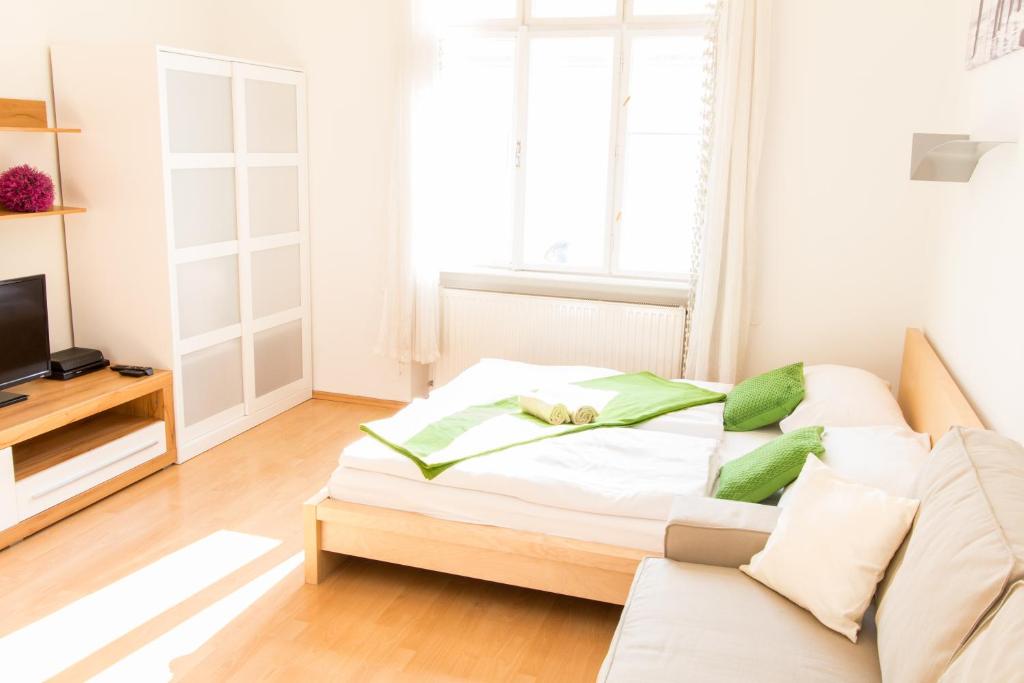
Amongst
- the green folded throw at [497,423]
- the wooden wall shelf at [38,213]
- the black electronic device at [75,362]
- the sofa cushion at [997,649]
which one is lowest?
the green folded throw at [497,423]

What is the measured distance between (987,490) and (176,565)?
2.71m

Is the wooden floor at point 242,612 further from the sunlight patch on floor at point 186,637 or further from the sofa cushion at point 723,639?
the sofa cushion at point 723,639

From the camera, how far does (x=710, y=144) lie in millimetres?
4270

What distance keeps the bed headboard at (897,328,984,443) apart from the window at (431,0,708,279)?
1.28 metres

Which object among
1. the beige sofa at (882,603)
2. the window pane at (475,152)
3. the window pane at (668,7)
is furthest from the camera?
the window pane at (475,152)

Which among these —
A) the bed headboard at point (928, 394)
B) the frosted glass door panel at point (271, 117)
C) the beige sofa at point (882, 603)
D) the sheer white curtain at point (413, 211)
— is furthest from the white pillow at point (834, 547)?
the frosted glass door panel at point (271, 117)

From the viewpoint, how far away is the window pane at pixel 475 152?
473cm

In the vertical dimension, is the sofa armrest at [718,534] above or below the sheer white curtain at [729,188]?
below

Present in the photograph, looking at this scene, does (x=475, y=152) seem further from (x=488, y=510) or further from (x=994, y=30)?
(x=994, y=30)

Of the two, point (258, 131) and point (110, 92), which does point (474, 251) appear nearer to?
point (258, 131)

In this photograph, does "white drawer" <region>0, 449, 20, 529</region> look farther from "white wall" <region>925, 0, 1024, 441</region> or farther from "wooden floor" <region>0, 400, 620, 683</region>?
"white wall" <region>925, 0, 1024, 441</region>

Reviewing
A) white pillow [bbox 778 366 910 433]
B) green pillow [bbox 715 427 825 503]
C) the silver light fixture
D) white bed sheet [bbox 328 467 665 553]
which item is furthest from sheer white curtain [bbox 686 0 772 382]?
white bed sheet [bbox 328 467 665 553]

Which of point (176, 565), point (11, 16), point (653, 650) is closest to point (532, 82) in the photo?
point (11, 16)

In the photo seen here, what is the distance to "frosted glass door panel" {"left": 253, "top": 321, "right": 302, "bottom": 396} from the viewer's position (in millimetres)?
4762
